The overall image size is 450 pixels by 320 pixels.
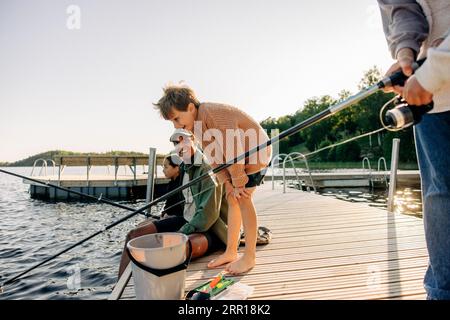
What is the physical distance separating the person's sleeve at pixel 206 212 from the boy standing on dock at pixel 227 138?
327 millimetres

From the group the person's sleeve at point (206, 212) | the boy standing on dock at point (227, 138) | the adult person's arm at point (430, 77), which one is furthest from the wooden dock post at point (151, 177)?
the adult person's arm at point (430, 77)

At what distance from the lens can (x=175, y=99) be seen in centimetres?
204

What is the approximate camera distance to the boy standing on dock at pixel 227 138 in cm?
203

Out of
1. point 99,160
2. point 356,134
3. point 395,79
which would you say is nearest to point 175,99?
point 395,79

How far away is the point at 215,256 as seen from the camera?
2355 millimetres

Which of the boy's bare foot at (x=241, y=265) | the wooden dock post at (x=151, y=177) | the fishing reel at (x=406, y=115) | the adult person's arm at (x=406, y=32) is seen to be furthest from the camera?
the wooden dock post at (x=151, y=177)

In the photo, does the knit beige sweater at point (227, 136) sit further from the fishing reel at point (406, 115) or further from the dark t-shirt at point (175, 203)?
the dark t-shirt at point (175, 203)

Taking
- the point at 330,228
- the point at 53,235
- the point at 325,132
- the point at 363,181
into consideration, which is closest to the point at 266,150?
the point at 330,228

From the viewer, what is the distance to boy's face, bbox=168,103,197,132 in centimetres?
207

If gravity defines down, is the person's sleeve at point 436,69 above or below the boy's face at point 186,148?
above

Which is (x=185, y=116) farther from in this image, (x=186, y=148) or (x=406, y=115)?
(x=406, y=115)

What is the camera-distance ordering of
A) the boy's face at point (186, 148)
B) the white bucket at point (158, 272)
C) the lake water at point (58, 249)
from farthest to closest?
the lake water at point (58, 249)
the boy's face at point (186, 148)
the white bucket at point (158, 272)

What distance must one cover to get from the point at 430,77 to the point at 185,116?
4.87 ft

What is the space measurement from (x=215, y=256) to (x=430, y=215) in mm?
1585
